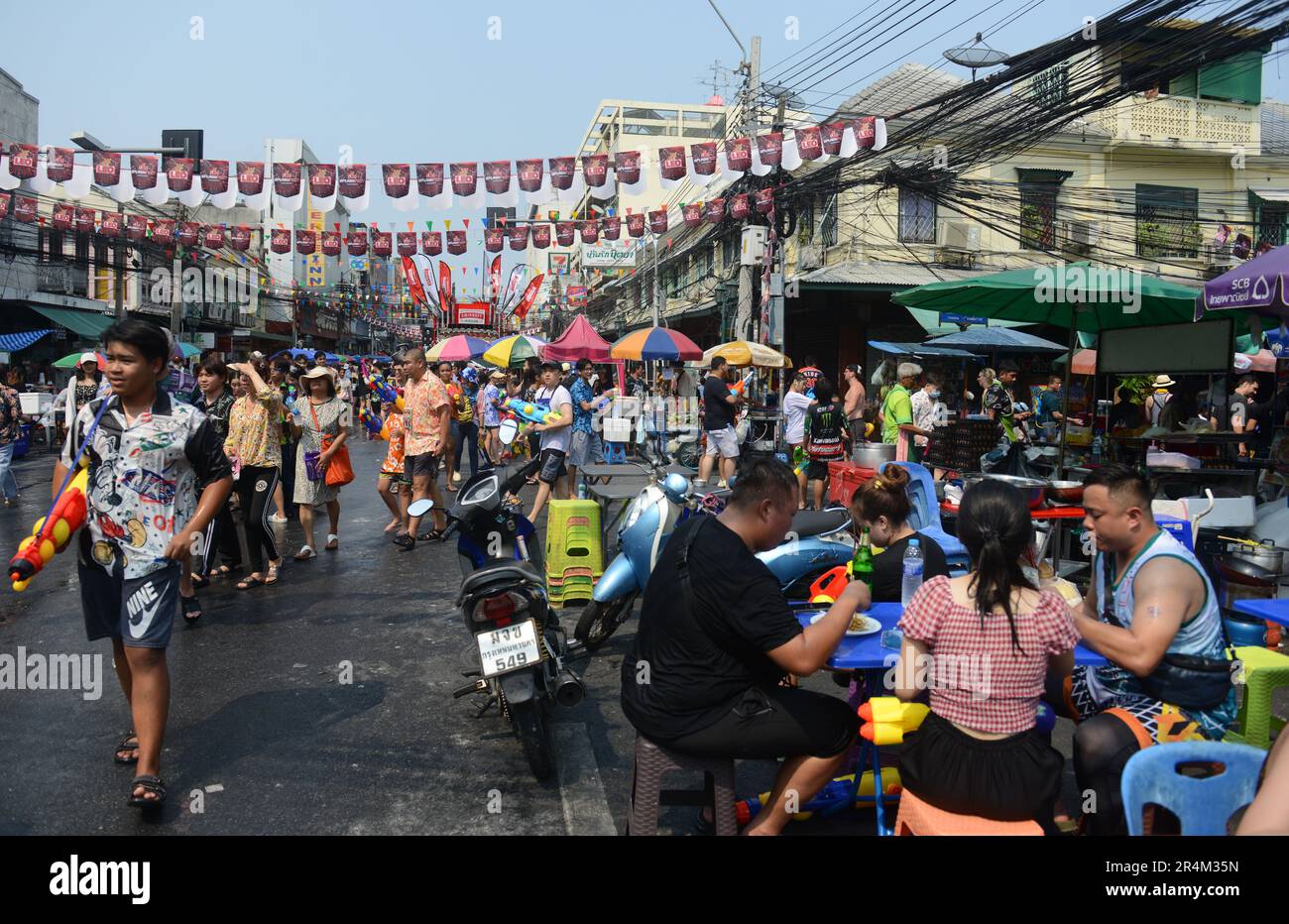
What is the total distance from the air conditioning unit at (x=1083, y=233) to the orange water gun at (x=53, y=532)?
2054 centimetres

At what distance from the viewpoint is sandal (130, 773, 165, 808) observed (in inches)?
133

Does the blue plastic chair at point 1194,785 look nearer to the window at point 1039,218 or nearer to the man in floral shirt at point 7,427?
the man in floral shirt at point 7,427

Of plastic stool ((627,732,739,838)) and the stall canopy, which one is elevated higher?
the stall canopy

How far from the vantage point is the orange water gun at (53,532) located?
11.0 feet

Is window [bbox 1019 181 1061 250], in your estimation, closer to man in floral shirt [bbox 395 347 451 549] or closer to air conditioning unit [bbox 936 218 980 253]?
air conditioning unit [bbox 936 218 980 253]

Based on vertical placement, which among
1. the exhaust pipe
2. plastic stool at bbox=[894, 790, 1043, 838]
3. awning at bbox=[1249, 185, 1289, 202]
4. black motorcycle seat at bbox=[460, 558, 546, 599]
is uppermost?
awning at bbox=[1249, 185, 1289, 202]

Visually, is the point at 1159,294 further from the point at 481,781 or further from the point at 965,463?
the point at 481,781

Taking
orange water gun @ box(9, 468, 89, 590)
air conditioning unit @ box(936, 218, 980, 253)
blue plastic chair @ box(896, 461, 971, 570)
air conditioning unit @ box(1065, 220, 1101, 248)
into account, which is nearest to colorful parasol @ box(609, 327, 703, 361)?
air conditioning unit @ box(936, 218, 980, 253)

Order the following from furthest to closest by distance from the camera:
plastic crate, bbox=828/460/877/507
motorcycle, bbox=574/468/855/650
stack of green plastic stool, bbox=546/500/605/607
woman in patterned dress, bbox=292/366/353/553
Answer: plastic crate, bbox=828/460/877/507, woman in patterned dress, bbox=292/366/353/553, stack of green plastic stool, bbox=546/500/605/607, motorcycle, bbox=574/468/855/650

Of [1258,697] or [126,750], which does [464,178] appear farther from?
[1258,697]

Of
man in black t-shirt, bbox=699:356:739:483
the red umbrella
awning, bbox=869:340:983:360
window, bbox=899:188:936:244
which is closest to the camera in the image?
man in black t-shirt, bbox=699:356:739:483

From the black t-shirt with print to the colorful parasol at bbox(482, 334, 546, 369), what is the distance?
1503 cm

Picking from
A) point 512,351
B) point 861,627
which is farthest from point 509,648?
point 512,351

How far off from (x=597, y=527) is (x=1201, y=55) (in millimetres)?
6988
